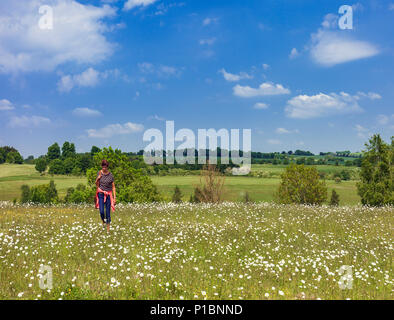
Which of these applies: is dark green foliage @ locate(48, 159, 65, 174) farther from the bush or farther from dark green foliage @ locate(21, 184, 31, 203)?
dark green foliage @ locate(21, 184, 31, 203)

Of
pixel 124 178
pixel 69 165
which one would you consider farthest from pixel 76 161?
pixel 124 178

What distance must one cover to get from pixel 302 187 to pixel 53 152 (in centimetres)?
9515

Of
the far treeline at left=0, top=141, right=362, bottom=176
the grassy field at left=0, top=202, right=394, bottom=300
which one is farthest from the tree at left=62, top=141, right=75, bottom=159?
the grassy field at left=0, top=202, right=394, bottom=300

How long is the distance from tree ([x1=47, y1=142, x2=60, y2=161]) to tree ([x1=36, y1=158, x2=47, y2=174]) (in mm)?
5405

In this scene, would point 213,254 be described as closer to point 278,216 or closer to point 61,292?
point 61,292

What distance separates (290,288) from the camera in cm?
688

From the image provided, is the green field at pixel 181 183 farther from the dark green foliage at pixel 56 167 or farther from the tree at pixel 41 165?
the dark green foliage at pixel 56 167

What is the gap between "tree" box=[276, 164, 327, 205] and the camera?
27719 millimetres

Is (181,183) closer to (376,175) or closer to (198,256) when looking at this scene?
(376,175)

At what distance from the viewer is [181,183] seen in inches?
3155

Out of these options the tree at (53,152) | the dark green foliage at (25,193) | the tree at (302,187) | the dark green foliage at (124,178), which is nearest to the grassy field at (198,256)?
the tree at (302,187)

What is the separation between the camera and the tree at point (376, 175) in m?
27.9
